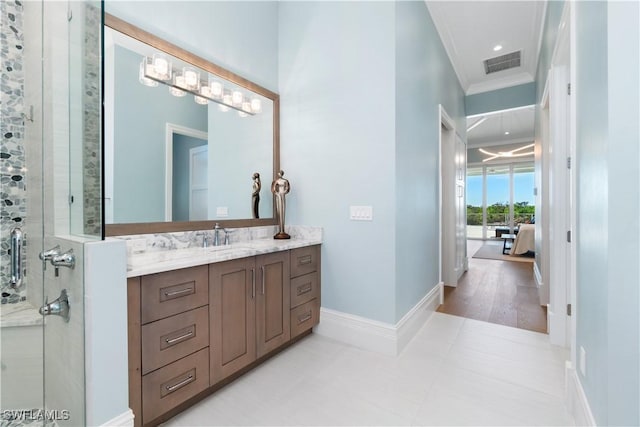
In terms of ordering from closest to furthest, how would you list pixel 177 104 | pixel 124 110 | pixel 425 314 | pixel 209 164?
pixel 124 110 → pixel 177 104 → pixel 209 164 → pixel 425 314

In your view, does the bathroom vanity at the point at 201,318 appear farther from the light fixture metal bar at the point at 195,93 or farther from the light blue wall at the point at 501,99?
the light blue wall at the point at 501,99

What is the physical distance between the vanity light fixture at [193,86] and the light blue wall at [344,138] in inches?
16.2

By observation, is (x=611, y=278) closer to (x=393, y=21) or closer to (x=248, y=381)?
(x=248, y=381)

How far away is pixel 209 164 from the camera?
7.40 ft

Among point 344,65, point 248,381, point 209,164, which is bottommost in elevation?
point 248,381

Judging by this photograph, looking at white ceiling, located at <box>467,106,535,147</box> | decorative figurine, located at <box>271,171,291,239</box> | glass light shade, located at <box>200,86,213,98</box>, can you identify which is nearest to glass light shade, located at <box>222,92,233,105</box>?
glass light shade, located at <box>200,86,213,98</box>

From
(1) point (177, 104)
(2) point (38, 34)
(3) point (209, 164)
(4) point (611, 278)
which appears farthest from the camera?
(3) point (209, 164)

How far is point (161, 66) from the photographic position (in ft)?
6.27

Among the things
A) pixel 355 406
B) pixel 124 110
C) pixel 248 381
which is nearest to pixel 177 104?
pixel 124 110

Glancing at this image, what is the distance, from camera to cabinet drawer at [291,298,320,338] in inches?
87.4

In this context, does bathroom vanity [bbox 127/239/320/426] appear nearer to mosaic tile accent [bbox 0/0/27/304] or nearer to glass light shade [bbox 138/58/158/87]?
mosaic tile accent [bbox 0/0/27/304]

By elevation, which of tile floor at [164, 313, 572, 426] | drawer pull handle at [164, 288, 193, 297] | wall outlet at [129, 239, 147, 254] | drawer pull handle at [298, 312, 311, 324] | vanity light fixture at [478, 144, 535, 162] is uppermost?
vanity light fixture at [478, 144, 535, 162]

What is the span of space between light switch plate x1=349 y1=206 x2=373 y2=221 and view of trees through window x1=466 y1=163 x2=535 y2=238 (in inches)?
332

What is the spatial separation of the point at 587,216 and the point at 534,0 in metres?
2.80
